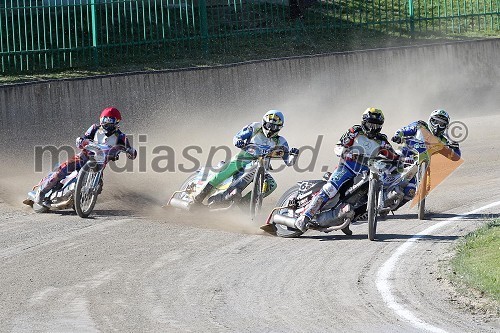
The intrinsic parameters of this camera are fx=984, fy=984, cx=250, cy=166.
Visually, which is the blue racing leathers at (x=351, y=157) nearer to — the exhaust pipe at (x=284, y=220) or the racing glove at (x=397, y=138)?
the exhaust pipe at (x=284, y=220)

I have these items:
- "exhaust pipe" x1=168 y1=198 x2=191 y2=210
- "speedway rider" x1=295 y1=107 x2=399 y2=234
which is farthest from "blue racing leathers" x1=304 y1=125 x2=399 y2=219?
"exhaust pipe" x1=168 y1=198 x2=191 y2=210

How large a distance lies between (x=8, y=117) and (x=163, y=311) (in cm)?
1254

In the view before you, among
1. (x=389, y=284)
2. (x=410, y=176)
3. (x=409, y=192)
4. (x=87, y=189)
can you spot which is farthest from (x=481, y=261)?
(x=87, y=189)

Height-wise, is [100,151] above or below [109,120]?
below

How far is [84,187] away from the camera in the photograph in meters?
16.1

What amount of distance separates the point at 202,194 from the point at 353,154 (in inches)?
130

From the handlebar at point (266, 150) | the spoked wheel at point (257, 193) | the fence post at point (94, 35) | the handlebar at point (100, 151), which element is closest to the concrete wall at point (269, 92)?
the fence post at point (94, 35)

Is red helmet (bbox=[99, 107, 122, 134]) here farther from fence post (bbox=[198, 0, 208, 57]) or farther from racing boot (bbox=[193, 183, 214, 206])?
fence post (bbox=[198, 0, 208, 57])

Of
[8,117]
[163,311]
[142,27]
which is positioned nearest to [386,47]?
[142,27]

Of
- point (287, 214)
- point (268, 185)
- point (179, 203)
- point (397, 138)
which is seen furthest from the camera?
point (179, 203)

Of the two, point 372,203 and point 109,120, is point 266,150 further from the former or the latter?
point 372,203

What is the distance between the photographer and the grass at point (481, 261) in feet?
34.7

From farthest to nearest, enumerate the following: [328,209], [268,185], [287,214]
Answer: [268,185] → [287,214] → [328,209]

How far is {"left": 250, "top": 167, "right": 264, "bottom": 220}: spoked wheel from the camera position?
15664mm
